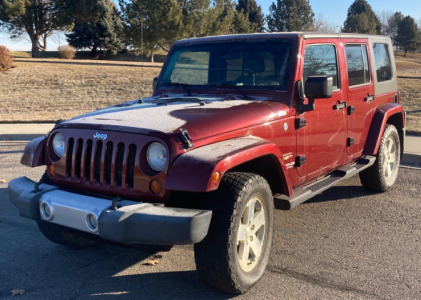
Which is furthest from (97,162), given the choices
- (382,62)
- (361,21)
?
(361,21)

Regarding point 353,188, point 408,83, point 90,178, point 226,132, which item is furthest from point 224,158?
point 408,83

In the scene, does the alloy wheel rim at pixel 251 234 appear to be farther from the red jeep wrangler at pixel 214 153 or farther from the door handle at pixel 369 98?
the door handle at pixel 369 98

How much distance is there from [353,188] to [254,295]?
3437 millimetres

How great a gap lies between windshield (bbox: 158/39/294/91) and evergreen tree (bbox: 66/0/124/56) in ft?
134

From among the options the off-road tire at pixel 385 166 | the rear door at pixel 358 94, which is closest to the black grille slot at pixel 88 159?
the rear door at pixel 358 94

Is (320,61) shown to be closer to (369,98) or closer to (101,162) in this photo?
(369,98)

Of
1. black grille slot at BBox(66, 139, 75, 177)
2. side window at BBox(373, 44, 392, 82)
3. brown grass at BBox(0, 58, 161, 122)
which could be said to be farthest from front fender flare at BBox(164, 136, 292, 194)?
brown grass at BBox(0, 58, 161, 122)

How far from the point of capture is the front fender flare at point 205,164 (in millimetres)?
3090

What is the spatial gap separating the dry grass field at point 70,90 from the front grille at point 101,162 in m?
9.48

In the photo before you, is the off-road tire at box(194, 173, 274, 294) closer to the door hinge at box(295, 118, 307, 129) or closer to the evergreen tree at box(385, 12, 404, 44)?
the door hinge at box(295, 118, 307, 129)

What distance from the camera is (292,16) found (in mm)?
51562

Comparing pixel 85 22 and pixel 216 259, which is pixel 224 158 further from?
pixel 85 22

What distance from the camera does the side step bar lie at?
4086 millimetres

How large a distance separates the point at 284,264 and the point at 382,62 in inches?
137
